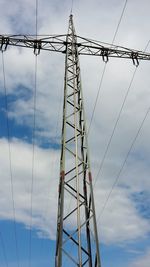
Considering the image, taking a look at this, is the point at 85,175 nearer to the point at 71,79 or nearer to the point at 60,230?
the point at 60,230

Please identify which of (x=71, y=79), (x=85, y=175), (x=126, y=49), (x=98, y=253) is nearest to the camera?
(x=98, y=253)

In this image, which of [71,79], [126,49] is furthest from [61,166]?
[126,49]

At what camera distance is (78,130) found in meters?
18.1

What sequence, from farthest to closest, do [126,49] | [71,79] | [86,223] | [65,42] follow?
[126,49]
[65,42]
[71,79]
[86,223]

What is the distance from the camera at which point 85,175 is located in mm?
16500

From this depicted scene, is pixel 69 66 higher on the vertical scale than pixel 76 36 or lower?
lower

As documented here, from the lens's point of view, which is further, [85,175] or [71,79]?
[71,79]

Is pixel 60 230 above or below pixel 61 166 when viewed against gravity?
below

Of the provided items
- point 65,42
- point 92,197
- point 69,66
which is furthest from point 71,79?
point 92,197

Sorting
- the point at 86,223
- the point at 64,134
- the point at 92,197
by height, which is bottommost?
the point at 86,223

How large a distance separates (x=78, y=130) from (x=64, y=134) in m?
1.33

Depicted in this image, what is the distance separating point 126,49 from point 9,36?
772cm

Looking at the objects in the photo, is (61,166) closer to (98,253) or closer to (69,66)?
(98,253)

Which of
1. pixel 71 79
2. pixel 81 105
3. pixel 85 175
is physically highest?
pixel 71 79
